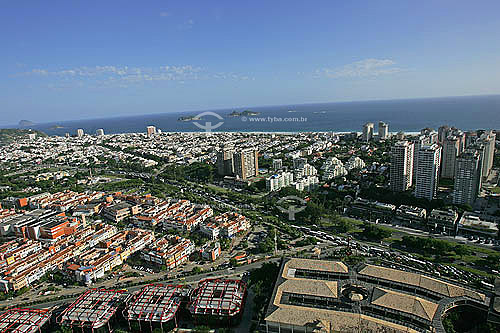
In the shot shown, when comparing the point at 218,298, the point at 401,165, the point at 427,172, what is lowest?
the point at 218,298

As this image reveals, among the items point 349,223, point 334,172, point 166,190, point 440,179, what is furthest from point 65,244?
point 440,179

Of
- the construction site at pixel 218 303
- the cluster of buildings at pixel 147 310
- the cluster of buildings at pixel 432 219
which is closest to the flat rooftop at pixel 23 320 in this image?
the cluster of buildings at pixel 147 310

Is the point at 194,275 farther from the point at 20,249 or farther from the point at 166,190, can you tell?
the point at 166,190

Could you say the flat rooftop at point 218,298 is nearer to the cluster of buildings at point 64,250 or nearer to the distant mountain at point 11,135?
Answer: the cluster of buildings at point 64,250

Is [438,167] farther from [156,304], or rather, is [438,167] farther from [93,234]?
[93,234]

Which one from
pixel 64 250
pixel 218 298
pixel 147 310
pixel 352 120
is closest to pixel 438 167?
pixel 218 298

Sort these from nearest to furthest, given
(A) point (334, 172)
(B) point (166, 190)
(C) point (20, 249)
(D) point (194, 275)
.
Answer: (D) point (194, 275)
(C) point (20, 249)
(B) point (166, 190)
(A) point (334, 172)
